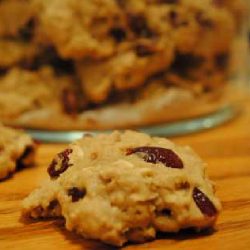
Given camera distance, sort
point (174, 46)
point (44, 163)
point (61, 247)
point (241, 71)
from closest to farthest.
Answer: point (61, 247) < point (44, 163) < point (174, 46) < point (241, 71)

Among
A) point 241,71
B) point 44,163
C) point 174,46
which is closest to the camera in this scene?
point 44,163

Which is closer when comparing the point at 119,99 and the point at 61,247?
the point at 61,247

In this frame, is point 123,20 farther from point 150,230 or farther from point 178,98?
point 150,230

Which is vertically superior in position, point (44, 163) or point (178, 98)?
point (178, 98)

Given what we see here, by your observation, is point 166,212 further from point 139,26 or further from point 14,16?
point 14,16

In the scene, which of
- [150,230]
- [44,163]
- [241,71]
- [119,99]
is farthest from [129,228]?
[241,71]

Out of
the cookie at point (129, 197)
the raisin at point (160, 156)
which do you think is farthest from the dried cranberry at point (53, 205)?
the raisin at point (160, 156)

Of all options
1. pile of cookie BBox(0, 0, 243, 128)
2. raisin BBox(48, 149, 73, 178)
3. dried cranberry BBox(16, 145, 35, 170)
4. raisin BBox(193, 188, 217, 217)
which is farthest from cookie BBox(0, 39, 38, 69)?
raisin BBox(193, 188, 217, 217)

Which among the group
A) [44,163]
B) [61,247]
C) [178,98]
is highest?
[178,98]
